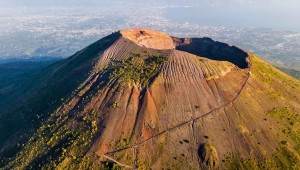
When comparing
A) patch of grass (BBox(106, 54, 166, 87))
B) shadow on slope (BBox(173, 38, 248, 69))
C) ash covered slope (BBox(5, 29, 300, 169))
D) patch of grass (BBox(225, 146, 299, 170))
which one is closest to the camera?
patch of grass (BBox(225, 146, 299, 170))

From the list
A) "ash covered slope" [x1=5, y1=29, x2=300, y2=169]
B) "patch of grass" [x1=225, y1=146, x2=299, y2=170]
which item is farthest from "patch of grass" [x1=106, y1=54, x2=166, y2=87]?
"patch of grass" [x1=225, y1=146, x2=299, y2=170]

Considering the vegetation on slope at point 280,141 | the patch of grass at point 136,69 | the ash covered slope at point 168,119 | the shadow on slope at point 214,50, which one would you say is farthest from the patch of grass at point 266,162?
the shadow on slope at point 214,50

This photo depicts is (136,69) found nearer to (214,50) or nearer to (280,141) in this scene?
(280,141)

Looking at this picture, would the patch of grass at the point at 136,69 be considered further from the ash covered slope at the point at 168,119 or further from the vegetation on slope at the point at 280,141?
the vegetation on slope at the point at 280,141

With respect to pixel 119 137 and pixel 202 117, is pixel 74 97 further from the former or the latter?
pixel 202 117

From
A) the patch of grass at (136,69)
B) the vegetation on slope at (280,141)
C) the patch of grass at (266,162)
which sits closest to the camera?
the patch of grass at (266,162)

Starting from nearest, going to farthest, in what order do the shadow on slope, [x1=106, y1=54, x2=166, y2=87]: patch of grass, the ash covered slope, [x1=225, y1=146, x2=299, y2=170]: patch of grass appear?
[x1=225, y1=146, x2=299, y2=170]: patch of grass → the ash covered slope → [x1=106, y1=54, x2=166, y2=87]: patch of grass → the shadow on slope

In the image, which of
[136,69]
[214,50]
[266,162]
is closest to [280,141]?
[266,162]

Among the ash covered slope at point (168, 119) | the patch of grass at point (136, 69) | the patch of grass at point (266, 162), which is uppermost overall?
the patch of grass at point (136, 69)

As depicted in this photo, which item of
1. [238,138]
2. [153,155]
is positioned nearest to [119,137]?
[153,155]

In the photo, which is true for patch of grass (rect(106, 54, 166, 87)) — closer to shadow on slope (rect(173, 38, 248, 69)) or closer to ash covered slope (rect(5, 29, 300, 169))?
ash covered slope (rect(5, 29, 300, 169))
